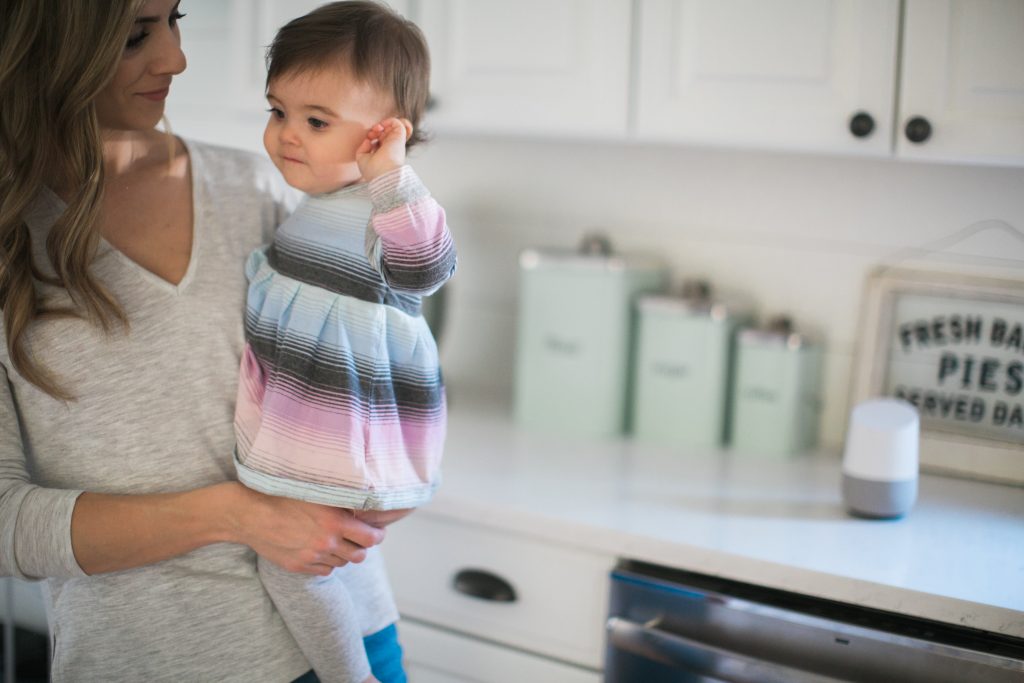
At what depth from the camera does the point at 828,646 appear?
1.27m

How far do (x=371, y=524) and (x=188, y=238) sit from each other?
15.0 inches

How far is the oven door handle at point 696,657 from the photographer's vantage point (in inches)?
50.4

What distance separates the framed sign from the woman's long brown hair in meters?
1.24

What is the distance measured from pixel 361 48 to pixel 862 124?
2.52ft

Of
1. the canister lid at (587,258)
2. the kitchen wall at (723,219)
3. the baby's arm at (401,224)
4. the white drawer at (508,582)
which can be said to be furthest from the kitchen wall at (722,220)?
the baby's arm at (401,224)

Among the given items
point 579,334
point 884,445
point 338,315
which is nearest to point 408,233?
point 338,315

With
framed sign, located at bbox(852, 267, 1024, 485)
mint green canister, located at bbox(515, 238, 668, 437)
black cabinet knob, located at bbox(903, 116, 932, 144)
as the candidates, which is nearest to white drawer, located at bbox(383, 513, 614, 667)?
mint green canister, located at bbox(515, 238, 668, 437)

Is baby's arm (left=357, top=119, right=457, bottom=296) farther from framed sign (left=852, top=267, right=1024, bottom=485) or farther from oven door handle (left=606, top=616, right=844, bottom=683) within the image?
framed sign (left=852, top=267, right=1024, bottom=485)

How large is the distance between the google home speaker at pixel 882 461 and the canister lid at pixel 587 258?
529mm

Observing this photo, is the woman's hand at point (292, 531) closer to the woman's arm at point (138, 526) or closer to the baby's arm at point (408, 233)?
the woman's arm at point (138, 526)

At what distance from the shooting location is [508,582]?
1.55m

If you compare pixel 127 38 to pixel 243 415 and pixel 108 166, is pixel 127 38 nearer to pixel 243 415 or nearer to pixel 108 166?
pixel 108 166

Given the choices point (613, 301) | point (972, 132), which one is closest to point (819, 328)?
point (613, 301)

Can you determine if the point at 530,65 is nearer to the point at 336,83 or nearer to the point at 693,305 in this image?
the point at 693,305
